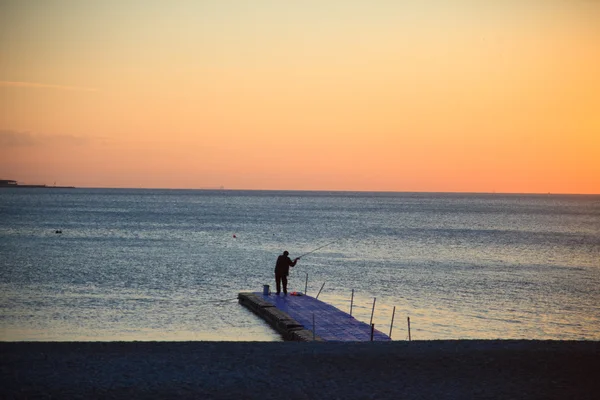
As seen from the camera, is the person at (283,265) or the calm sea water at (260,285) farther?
the person at (283,265)

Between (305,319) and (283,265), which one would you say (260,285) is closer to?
(283,265)

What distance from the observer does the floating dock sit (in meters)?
18.4

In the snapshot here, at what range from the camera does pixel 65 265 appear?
128 ft

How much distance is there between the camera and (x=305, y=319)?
21141 millimetres
